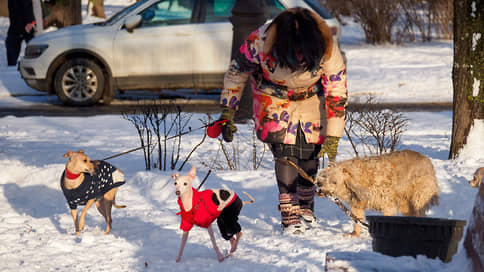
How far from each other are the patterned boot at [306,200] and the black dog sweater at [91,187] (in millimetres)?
1516

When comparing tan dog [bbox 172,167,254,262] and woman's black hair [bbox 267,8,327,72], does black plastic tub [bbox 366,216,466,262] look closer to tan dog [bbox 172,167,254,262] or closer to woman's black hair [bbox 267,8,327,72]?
tan dog [bbox 172,167,254,262]

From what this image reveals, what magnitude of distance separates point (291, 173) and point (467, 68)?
8.91ft

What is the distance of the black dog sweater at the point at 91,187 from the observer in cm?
489

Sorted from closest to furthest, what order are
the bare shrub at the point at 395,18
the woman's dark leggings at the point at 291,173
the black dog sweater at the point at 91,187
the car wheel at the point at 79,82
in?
the black dog sweater at the point at 91,187 < the woman's dark leggings at the point at 291,173 < the car wheel at the point at 79,82 < the bare shrub at the point at 395,18

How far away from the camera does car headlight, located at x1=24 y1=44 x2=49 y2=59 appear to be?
1107 centimetres

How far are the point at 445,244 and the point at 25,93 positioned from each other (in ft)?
35.6

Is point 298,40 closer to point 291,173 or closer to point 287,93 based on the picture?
point 287,93

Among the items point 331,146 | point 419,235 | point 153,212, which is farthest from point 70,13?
point 419,235

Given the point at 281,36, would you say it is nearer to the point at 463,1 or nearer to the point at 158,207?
the point at 158,207

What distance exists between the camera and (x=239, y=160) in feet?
24.2

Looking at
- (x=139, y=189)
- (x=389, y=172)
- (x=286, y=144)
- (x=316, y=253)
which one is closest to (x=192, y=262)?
(x=316, y=253)

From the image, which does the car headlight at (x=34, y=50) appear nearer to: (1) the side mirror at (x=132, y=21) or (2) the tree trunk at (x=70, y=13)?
(1) the side mirror at (x=132, y=21)

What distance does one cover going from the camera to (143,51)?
10.8m

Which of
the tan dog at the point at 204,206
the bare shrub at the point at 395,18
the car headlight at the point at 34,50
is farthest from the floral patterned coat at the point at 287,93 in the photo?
the bare shrub at the point at 395,18
